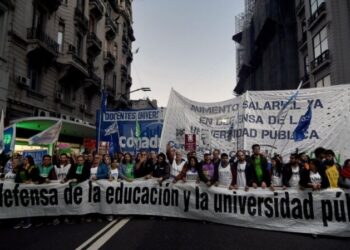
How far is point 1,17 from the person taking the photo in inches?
631

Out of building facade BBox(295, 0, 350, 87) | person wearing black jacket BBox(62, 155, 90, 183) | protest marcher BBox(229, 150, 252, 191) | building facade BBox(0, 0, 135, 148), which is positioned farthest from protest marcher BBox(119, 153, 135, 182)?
building facade BBox(295, 0, 350, 87)

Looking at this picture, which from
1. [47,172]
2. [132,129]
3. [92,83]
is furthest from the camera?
[92,83]

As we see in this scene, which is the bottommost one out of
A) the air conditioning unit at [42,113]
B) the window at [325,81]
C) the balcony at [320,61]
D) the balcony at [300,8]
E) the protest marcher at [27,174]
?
the protest marcher at [27,174]

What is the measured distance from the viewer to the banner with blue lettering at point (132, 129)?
12.7 m

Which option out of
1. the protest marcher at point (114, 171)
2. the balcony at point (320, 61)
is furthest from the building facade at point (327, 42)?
the protest marcher at point (114, 171)

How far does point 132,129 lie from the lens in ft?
43.0

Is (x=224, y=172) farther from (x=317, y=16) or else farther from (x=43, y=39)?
(x=317, y=16)

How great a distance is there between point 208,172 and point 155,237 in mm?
2473

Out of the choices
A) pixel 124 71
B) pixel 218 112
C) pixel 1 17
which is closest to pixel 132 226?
pixel 218 112

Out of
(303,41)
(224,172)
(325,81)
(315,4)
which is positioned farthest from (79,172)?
(303,41)

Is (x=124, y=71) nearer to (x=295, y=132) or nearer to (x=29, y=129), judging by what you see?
(x=29, y=129)

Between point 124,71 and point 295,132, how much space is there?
32.9 m

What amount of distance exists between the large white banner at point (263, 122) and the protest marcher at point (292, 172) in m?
0.33

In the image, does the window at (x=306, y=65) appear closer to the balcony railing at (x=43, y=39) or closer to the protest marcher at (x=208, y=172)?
the balcony railing at (x=43, y=39)
